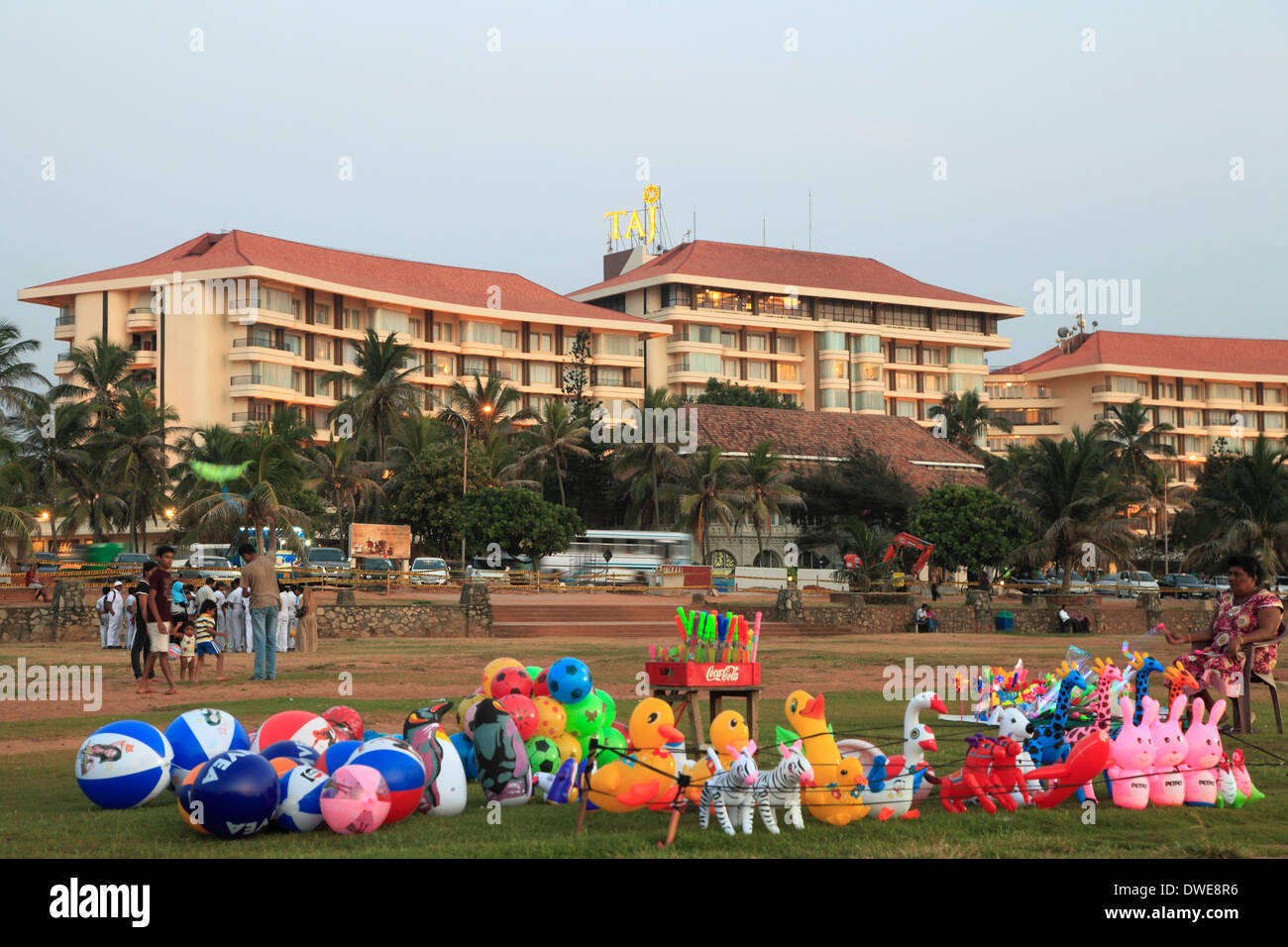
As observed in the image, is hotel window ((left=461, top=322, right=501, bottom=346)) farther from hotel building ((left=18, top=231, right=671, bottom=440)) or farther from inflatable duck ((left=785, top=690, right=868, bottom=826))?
inflatable duck ((left=785, top=690, right=868, bottom=826))

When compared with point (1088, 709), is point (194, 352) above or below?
above

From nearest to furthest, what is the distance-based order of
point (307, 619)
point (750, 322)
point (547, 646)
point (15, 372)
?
point (307, 619) < point (547, 646) < point (15, 372) < point (750, 322)

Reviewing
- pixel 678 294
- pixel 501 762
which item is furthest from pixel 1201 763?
pixel 678 294

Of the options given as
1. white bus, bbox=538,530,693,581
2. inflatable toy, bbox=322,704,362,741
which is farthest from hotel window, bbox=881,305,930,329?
inflatable toy, bbox=322,704,362,741

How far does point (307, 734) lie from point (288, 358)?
212 feet

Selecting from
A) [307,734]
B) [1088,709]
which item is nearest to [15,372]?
[307,734]

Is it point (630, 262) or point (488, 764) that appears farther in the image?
point (630, 262)

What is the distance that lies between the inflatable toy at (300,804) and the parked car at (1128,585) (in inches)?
1584

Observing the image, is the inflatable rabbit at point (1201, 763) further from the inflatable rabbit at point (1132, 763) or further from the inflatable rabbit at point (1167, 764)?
the inflatable rabbit at point (1132, 763)

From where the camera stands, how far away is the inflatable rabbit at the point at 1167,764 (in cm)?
857

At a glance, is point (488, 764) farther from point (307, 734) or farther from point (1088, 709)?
point (1088, 709)

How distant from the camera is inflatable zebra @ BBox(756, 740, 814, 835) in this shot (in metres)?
7.75

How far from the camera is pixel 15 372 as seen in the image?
44.4m

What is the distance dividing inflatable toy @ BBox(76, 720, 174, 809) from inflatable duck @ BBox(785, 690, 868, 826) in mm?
4481
